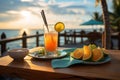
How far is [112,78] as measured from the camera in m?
1.30

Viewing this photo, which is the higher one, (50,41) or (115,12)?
(115,12)

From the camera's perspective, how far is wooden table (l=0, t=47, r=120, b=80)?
54.3 inches

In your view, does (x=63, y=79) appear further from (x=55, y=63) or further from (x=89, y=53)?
(x=89, y=53)

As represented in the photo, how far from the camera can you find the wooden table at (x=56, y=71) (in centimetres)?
138

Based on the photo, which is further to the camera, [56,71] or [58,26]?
[58,26]

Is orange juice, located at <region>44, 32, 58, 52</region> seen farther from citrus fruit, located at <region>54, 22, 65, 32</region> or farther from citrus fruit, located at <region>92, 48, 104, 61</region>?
citrus fruit, located at <region>92, 48, 104, 61</region>

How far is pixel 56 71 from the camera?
→ 1453mm

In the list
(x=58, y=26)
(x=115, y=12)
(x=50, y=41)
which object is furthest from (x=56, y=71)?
(x=115, y=12)

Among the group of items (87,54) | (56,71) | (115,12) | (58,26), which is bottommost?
(56,71)

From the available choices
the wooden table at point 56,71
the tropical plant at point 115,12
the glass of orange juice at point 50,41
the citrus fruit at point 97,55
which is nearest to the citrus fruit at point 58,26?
the glass of orange juice at point 50,41

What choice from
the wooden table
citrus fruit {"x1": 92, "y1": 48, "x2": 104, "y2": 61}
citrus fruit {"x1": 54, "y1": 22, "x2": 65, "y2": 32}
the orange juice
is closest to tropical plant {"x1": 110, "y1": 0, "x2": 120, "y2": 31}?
citrus fruit {"x1": 54, "y1": 22, "x2": 65, "y2": 32}

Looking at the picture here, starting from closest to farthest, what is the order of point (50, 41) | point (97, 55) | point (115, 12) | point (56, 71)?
point (56, 71) < point (97, 55) < point (50, 41) < point (115, 12)

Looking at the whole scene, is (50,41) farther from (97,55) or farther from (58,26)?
(97,55)

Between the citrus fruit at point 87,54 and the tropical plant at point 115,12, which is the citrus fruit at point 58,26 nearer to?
the citrus fruit at point 87,54
